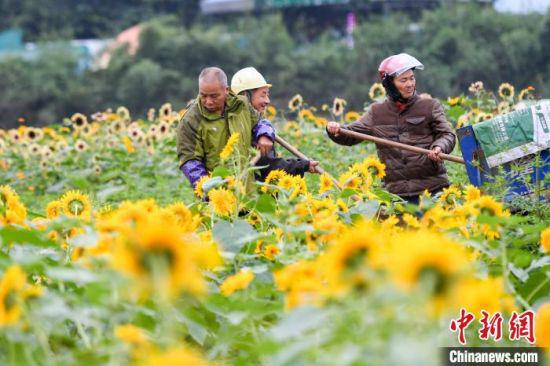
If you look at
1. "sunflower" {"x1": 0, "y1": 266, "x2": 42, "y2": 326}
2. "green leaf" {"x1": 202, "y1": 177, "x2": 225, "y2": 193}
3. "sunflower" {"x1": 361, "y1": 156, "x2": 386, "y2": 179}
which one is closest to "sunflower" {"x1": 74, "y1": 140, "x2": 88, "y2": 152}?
"sunflower" {"x1": 361, "y1": 156, "x2": 386, "y2": 179}

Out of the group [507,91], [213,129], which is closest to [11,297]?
[213,129]

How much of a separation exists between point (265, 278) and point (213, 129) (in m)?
2.24

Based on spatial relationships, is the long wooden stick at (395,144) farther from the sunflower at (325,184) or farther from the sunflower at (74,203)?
the sunflower at (74,203)

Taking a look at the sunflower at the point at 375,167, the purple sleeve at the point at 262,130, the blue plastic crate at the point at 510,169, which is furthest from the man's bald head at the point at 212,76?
the blue plastic crate at the point at 510,169

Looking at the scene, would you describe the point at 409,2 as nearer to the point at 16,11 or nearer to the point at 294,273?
the point at 16,11

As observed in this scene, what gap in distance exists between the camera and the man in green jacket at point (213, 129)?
205 inches

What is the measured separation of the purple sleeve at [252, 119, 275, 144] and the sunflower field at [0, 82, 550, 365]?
875 mm

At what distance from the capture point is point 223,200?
11.1 ft

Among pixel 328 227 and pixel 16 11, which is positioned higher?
pixel 16 11

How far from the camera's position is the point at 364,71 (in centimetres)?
2822

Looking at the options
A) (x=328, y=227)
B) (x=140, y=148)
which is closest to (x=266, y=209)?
(x=328, y=227)

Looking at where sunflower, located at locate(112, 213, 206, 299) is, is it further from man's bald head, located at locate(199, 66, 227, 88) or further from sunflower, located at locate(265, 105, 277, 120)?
sunflower, located at locate(265, 105, 277, 120)

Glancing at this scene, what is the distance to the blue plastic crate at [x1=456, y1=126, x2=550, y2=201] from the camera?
468 centimetres

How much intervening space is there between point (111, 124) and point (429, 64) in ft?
58.0
